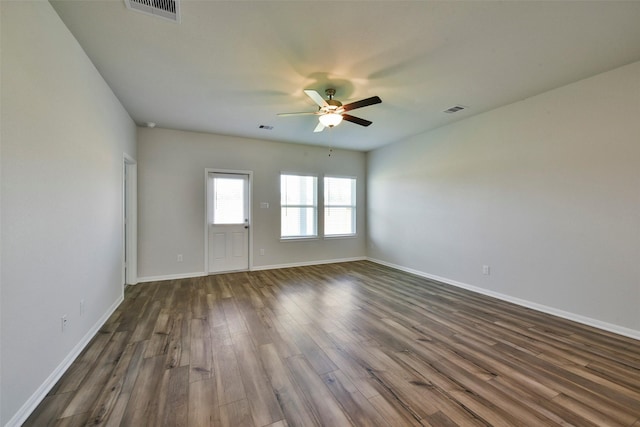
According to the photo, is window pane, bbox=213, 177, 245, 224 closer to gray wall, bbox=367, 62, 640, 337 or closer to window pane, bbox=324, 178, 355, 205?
window pane, bbox=324, 178, 355, 205

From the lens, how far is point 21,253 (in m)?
1.52

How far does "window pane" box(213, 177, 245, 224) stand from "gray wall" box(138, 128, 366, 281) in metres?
0.24

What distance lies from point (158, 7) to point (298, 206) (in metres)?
4.23

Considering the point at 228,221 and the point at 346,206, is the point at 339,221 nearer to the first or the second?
the point at 346,206

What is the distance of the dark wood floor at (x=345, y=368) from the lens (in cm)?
159

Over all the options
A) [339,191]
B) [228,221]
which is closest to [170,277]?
[228,221]

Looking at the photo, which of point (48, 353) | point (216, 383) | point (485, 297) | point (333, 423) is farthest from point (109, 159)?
point (485, 297)

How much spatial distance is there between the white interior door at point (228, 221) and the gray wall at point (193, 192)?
0.16 metres

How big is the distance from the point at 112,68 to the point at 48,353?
2617 millimetres

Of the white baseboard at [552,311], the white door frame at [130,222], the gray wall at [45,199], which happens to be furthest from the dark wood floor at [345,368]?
the white door frame at [130,222]

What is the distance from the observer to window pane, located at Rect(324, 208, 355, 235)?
20.2 feet

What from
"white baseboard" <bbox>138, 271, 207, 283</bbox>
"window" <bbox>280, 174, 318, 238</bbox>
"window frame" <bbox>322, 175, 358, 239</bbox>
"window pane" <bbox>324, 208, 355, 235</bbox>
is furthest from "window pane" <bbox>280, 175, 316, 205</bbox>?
"white baseboard" <bbox>138, 271, 207, 283</bbox>

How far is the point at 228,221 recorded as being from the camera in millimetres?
5160

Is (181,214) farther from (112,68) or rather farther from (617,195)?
(617,195)
